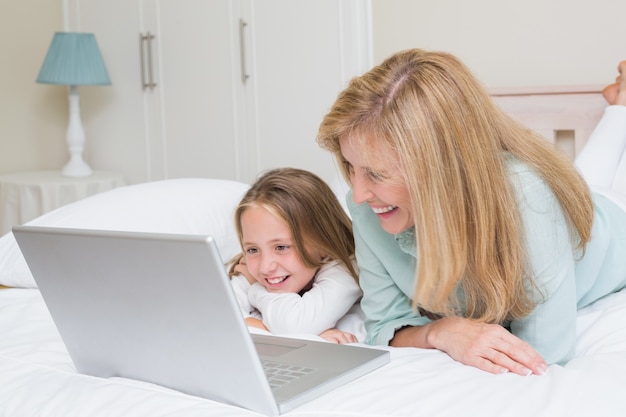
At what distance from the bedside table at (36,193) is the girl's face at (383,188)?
200 centimetres

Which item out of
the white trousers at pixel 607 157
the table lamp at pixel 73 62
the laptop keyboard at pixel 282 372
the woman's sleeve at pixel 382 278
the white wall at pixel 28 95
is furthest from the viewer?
the white wall at pixel 28 95

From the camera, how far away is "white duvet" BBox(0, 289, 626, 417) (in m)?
0.82

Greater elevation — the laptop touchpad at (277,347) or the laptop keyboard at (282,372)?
the laptop keyboard at (282,372)

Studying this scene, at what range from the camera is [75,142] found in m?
3.08

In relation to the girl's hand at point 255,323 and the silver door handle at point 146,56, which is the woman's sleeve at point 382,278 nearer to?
the girl's hand at point 255,323

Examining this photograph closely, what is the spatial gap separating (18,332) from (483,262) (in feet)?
2.34

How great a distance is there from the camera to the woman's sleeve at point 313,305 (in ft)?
4.29

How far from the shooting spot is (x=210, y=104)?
116 inches

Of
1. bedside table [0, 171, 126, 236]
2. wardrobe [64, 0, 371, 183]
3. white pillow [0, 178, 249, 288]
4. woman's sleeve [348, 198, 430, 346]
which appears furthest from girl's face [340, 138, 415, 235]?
bedside table [0, 171, 126, 236]

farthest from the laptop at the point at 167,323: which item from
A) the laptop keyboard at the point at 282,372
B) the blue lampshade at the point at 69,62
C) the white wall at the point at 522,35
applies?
the blue lampshade at the point at 69,62

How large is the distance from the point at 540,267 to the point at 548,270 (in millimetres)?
12

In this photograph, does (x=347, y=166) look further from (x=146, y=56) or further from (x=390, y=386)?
(x=146, y=56)

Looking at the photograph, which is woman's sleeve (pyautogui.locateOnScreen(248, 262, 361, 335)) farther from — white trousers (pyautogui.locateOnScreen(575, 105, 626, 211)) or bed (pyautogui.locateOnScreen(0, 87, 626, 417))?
white trousers (pyautogui.locateOnScreen(575, 105, 626, 211))

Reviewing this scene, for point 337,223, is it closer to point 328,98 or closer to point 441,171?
point 441,171
